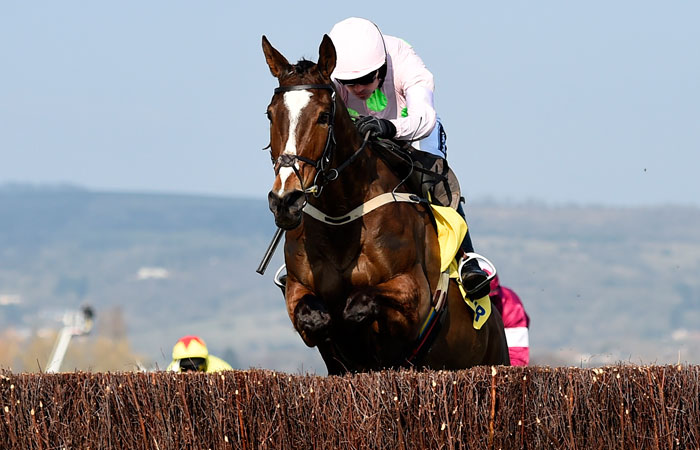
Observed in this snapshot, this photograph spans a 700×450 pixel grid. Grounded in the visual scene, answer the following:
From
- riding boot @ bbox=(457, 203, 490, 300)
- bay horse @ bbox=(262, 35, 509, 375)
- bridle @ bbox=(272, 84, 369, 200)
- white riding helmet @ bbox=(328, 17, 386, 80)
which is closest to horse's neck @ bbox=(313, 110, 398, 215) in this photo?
bay horse @ bbox=(262, 35, 509, 375)

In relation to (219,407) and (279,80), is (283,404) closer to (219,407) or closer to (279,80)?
(219,407)

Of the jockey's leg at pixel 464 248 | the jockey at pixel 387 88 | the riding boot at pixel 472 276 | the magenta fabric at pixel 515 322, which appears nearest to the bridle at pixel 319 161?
the jockey at pixel 387 88

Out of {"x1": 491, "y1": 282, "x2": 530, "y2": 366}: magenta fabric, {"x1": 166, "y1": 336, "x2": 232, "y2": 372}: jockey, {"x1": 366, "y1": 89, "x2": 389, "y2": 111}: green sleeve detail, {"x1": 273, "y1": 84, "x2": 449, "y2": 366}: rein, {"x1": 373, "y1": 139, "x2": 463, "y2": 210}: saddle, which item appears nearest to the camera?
{"x1": 273, "y1": 84, "x2": 449, "y2": 366}: rein

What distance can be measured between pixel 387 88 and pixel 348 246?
1.30 meters

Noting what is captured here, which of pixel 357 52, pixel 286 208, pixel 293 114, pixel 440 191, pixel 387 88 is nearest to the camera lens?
pixel 286 208

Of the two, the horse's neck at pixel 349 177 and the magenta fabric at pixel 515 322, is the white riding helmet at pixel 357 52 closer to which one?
the horse's neck at pixel 349 177

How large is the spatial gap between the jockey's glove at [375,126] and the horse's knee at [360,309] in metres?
1.09

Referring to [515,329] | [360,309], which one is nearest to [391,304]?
[360,309]

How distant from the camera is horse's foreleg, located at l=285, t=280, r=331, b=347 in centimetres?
862

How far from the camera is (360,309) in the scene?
8625 mm

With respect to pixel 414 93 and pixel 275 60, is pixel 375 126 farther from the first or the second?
pixel 275 60

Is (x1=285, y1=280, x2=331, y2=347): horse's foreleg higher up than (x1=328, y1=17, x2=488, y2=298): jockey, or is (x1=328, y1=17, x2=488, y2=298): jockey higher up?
(x1=328, y1=17, x2=488, y2=298): jockey

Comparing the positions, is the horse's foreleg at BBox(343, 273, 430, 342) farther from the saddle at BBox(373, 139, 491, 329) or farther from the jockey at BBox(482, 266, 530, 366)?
the jockey at BBox(482, 266, 530, 366)

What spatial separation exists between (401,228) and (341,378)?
5.51 feet
